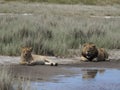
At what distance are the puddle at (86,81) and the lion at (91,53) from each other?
8.09 ft

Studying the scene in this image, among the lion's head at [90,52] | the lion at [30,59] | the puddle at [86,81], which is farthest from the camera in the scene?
the lion's head at [90,52]

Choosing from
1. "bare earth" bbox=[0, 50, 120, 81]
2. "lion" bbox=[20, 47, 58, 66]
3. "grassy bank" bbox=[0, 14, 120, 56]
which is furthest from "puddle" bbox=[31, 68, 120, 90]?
"grassy bank" bbox=[0, 14, 120, 56]

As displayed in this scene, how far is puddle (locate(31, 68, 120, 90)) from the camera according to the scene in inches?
500

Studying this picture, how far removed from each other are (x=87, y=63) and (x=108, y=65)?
795mm

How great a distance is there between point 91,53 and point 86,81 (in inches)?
203

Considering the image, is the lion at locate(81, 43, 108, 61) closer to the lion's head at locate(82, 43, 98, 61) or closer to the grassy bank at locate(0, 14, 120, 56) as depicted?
the lion's head at locate(82, 43, 98, 61)

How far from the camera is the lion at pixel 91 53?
61.8ft

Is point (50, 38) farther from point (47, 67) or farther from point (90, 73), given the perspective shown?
point (90, 73)

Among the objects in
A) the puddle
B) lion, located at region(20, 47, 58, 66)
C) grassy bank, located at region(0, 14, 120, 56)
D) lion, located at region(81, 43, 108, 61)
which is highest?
the puddle

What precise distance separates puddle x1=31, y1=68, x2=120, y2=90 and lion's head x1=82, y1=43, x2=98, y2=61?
2.45 meters

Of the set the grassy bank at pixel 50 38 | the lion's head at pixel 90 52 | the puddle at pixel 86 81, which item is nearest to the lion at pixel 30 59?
the puddle at pixel 86 81

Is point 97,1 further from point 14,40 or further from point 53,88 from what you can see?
point 53,88

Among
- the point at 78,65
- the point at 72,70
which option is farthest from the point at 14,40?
the point at 72,70

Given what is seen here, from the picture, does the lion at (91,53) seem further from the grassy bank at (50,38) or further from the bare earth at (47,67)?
the grassy bank at (50,38)
